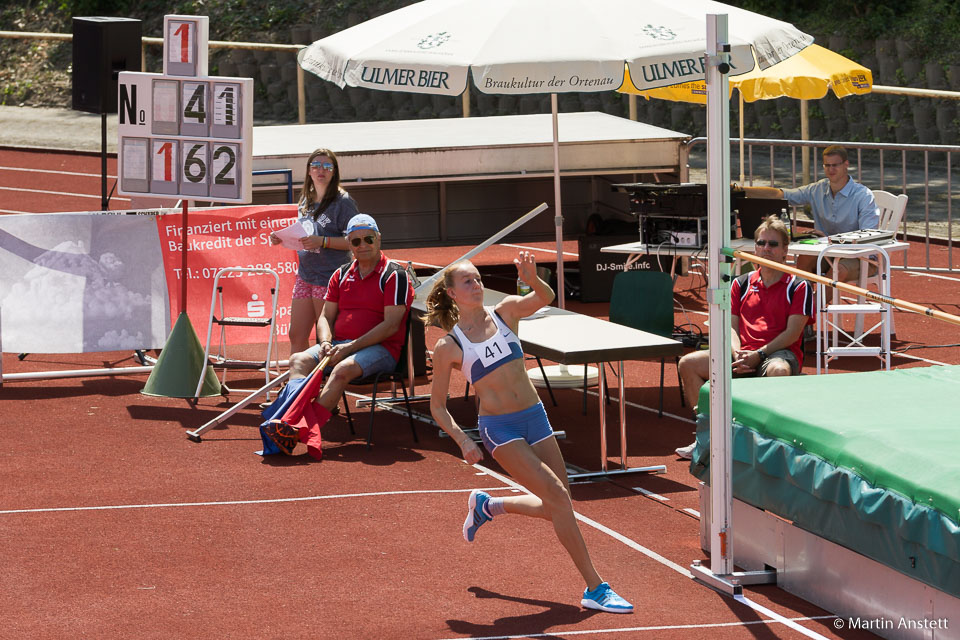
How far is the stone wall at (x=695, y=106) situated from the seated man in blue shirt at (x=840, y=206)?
11.0 metres

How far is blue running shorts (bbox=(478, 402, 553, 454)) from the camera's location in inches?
256

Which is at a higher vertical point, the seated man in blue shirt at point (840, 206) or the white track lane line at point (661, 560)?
the seated man in blue shirt at point (840, 206)

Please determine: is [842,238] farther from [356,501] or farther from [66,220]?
[66,220]

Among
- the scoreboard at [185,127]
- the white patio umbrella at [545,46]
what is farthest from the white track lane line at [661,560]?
the scoreboard at [185,127]

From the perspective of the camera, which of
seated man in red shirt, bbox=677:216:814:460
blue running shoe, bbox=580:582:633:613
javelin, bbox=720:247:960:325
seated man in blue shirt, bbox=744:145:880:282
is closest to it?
javelin, bbox=720:247:960:325

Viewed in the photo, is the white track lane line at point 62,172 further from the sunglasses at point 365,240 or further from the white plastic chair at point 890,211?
the sunglasses at point 365,240

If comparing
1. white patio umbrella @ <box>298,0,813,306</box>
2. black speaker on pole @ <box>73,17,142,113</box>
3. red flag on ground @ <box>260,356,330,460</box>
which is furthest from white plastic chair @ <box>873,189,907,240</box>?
black speaker on pole @ <box>73,17,142,113</box>

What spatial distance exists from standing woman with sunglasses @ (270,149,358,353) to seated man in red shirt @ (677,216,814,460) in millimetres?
2823

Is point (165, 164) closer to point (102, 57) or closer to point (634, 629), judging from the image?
point (102, 57)

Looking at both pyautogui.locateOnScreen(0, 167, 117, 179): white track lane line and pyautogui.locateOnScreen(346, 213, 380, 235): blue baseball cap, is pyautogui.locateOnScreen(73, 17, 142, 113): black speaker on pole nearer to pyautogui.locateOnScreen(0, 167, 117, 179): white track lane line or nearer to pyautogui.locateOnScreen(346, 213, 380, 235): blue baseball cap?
pyautogui.locateOnScreen(346, 213, 380, 235): blue baseball cap

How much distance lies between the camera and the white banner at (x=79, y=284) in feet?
36.2

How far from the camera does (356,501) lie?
809cm

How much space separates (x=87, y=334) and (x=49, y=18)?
25.4 meters

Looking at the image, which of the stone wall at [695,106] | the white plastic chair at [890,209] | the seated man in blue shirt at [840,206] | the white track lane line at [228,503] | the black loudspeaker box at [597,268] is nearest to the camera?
the white track lane line at [228,503]
